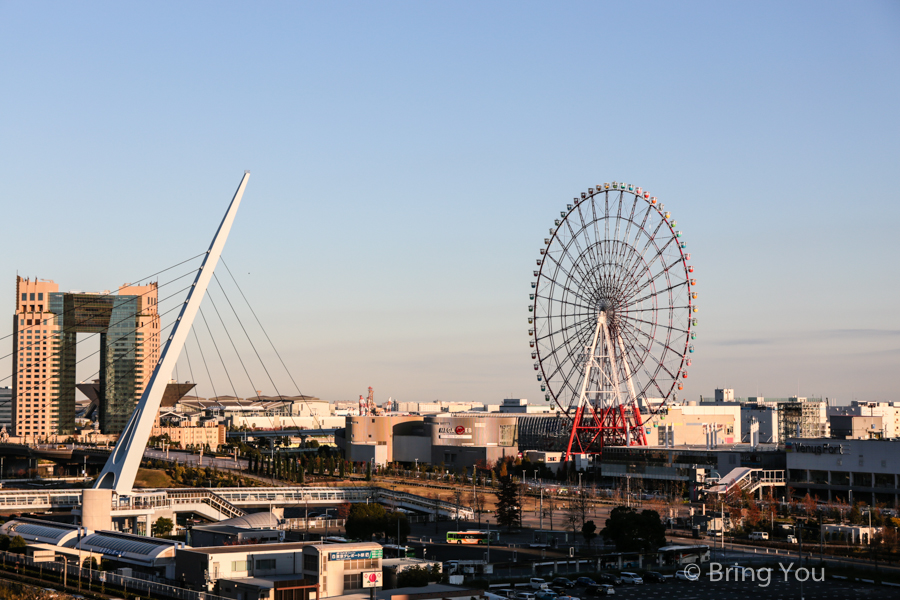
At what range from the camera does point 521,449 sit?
5103 inches

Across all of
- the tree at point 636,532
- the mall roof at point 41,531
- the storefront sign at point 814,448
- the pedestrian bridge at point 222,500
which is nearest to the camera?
the mall roof at point 41,531

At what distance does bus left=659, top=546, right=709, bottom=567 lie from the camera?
57.2m

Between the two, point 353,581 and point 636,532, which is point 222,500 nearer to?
point 636,532

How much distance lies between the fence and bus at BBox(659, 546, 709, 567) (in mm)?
25993

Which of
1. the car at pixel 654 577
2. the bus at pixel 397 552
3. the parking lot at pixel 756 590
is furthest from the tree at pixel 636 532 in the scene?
the bus at pixel 397 552

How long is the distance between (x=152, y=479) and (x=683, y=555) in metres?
57.9

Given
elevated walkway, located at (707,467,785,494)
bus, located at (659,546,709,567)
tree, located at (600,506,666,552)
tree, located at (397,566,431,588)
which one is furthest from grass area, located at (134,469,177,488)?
tree, located at (397,566,431,588)

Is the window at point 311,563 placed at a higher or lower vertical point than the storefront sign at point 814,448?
lower

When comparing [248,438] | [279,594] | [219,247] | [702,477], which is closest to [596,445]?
[702,477]

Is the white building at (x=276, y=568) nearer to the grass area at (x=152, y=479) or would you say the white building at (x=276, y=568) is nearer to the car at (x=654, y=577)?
the car at (x=654, y=577)

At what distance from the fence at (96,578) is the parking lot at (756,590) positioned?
17.1 meters

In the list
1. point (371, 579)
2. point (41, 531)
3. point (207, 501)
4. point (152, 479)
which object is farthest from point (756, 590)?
point (152, 479)

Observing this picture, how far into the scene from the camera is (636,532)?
59000mm

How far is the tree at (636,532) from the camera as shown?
2306 inches
